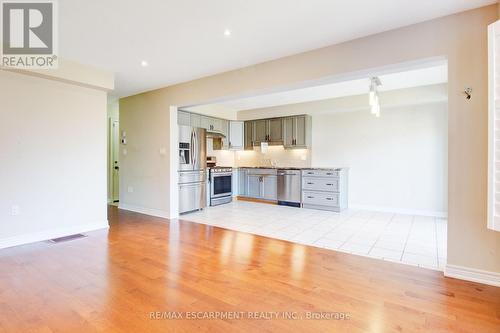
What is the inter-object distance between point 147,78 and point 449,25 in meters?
4.18

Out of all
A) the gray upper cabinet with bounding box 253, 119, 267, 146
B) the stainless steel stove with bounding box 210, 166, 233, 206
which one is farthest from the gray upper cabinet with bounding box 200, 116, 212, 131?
the gray upper cabinet with bounding box 253, 119, 267, 146

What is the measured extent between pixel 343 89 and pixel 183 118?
349 cm

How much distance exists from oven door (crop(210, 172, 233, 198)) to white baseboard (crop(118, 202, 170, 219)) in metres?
1.41

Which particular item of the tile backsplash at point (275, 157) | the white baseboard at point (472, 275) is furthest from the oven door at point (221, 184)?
the white baseboard at point (472, 275)

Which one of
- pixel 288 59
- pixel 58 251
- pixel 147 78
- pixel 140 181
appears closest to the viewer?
pixel 58 251

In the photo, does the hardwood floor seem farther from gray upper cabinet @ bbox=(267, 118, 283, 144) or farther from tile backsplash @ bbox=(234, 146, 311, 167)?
gray upper cabinet @ bbox=(267, 118, 283, 144)

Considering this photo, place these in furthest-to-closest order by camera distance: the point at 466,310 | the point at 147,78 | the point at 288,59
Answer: the point at 147,78, the point at 288,59, the point at 466,310

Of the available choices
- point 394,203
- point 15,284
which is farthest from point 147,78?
point 394,203

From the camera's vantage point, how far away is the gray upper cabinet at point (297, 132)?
21.4ft

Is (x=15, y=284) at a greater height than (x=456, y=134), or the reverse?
(x=456, y=134)

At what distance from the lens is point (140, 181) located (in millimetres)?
5586

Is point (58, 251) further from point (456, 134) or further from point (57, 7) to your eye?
point (456, 134)
